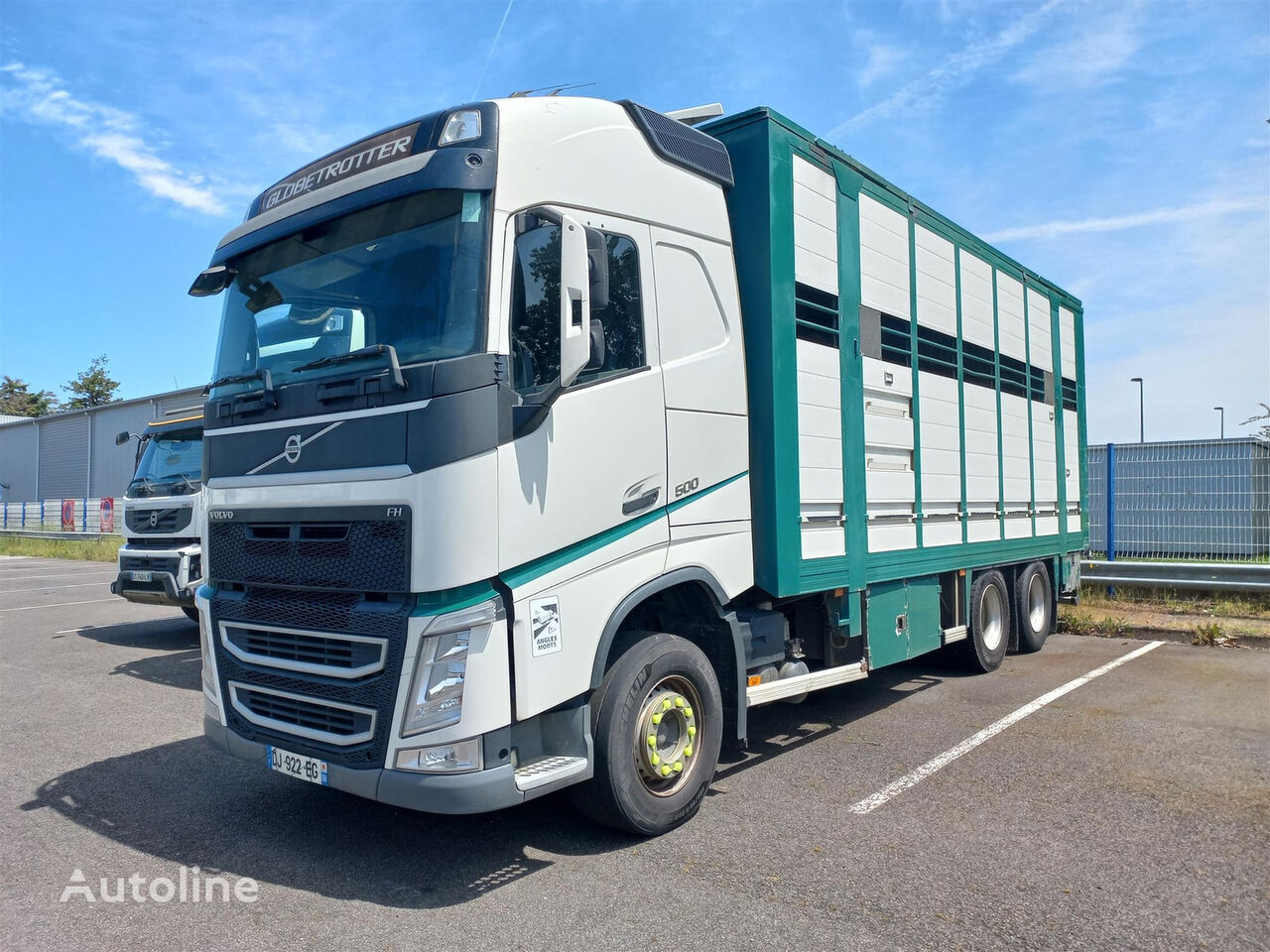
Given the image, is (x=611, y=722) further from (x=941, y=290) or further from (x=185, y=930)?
(x=941, y=290)

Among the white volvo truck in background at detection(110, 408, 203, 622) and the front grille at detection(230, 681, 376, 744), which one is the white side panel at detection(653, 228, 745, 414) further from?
the white volvo truck in background at detection(110, 408, 203, 622)

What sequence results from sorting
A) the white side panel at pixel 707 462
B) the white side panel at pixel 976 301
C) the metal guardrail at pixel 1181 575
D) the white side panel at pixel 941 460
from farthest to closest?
the metal guardrail at pixel 1181 575 → the white side panel at pixel 976 301 → the white side panel at pixel 941 460 → the white side panel at pixel 707 462

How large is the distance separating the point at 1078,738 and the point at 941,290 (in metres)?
3.50

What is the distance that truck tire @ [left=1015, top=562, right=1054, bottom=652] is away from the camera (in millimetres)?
9117

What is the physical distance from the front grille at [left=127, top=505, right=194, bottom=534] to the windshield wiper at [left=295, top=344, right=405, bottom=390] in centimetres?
634

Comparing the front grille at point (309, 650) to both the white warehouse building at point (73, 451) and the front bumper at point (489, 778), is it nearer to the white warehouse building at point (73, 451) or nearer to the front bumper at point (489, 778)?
the front bumper at point (489, 778)

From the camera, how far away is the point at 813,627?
19.9 feet

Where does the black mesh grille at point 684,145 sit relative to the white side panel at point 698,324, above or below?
above

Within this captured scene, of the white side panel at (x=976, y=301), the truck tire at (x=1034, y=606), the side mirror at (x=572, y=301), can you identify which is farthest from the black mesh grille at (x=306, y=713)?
the truck tire at (x=1034, y=606)

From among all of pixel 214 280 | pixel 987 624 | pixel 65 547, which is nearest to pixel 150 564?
pixel 214 280

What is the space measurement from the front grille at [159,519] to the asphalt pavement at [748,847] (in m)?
2.85

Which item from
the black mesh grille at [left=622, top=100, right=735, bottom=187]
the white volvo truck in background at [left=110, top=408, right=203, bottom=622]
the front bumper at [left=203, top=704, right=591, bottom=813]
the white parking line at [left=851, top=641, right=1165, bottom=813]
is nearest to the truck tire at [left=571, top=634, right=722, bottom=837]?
the front bumper at [left=203, top=704, right=591, bottom=813]

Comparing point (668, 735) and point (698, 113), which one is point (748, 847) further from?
point (698, 113)

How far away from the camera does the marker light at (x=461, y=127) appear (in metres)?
3.95
